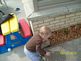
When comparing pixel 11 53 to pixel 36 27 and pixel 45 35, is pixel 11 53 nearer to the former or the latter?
pixel 36 27

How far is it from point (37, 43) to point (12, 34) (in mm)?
1082

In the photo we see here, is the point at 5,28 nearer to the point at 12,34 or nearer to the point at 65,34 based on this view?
the point at 12,34

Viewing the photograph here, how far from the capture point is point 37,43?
223 cm

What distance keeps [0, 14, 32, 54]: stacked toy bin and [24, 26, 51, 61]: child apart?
0.78 m

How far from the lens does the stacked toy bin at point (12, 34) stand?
3.14 m

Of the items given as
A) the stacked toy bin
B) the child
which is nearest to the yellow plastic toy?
the stacked toy bin

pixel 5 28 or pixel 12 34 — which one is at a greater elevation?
pixel 5 28

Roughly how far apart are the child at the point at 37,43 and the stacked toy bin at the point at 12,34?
78 centimetres

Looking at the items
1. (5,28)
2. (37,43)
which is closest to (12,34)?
(5,28)

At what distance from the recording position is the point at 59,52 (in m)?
2.92

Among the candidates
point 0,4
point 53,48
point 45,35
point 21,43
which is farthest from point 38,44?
point 0,4

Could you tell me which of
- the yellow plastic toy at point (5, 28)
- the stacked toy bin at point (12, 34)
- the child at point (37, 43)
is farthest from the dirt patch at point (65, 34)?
the yellow plastic toy at point (5, 28)

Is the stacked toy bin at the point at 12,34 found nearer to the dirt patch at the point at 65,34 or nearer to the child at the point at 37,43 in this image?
the dirt patch at the point at 65,34

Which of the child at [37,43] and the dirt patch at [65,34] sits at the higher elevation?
the child at [37,43]
